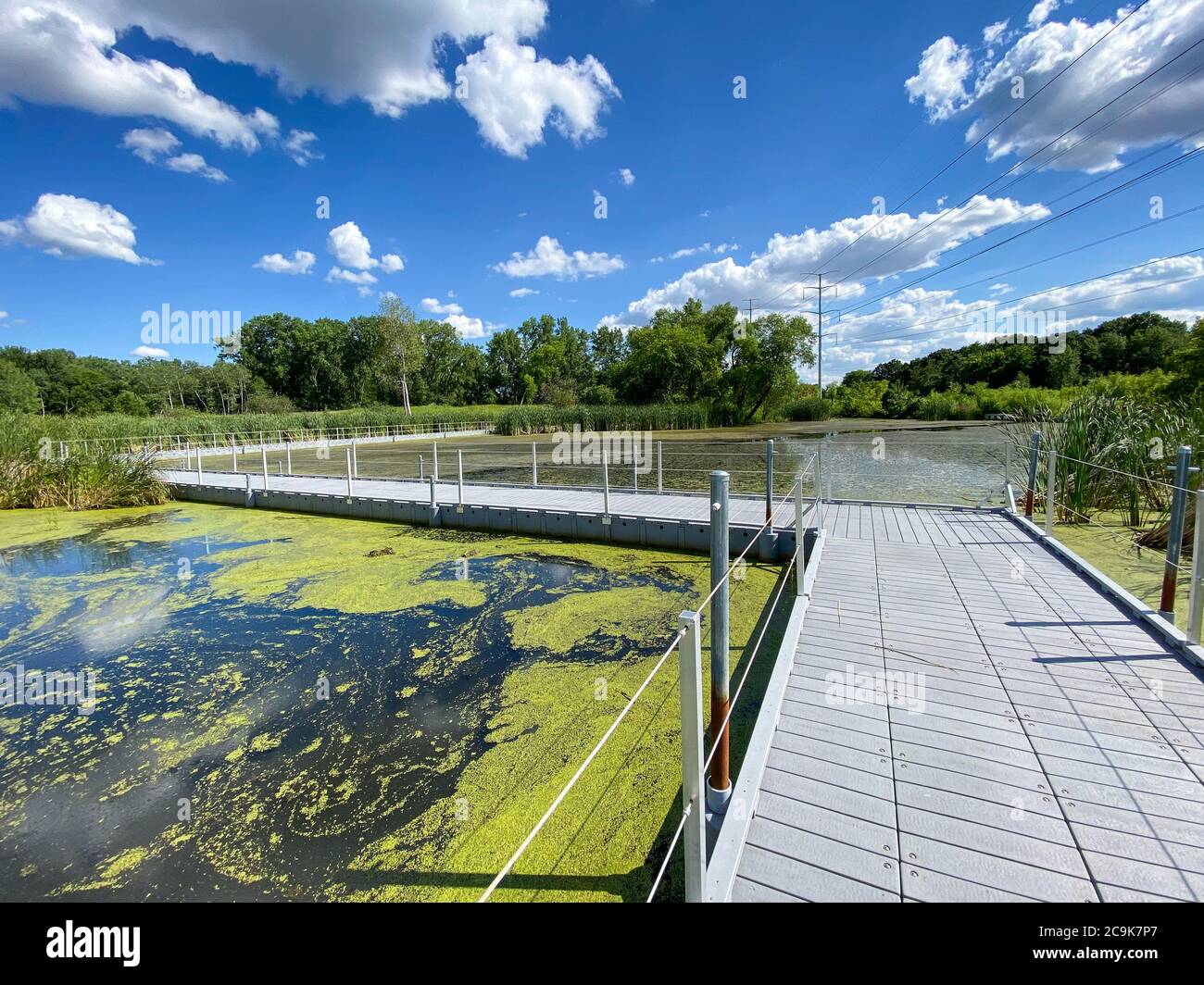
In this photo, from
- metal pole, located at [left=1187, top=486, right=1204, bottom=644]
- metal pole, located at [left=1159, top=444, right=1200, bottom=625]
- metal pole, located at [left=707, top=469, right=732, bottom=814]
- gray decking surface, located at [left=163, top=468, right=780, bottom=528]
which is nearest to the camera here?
metal pole, located at [left=707, top=469, right=732, bottom=814]

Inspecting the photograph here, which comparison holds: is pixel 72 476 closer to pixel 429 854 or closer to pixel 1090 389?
pixel 429 854

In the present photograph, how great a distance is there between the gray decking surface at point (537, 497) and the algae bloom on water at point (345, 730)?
116 cm

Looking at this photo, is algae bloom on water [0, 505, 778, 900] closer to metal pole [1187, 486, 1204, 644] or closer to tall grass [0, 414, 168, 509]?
metal pole [1187, 486, 1204, 644]

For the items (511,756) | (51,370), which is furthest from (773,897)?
(51,370)

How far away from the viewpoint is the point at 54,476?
37.4ft

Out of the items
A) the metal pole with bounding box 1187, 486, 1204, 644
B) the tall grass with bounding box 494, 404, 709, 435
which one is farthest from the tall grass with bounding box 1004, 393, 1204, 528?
the tall grass with bounding box 494, 404, 709, 435

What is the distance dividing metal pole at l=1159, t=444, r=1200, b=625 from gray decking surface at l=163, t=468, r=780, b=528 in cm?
346

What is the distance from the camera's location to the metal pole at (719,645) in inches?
75.2

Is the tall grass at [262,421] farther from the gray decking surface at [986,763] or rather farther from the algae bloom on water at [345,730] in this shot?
the gray decking surface at [986,763]

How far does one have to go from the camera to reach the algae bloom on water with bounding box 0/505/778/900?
2.34 m

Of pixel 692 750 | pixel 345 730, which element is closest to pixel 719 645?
pixel 692 750

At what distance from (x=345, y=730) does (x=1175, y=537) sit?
5294 millimetres

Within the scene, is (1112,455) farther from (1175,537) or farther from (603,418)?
(603,418)
